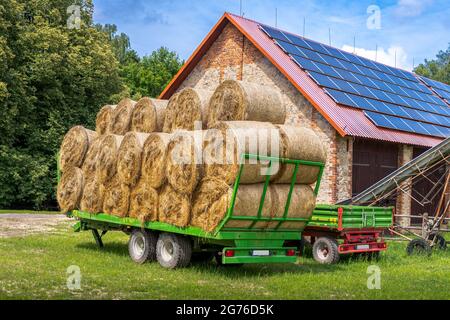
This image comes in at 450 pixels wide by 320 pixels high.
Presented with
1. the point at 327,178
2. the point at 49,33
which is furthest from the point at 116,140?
the point at 49,33

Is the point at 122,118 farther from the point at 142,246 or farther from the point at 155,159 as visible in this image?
the point at 142,246

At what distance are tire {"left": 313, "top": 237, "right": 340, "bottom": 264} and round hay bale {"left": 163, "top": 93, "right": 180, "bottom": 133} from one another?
4.18 m

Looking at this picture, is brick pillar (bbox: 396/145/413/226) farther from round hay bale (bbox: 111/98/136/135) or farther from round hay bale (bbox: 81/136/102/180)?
round hay bale (bbox: 81/136/102/180)

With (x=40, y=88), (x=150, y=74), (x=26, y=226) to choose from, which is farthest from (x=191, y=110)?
(x=150, y=74)

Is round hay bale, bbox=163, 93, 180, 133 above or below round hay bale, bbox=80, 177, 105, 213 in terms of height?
above

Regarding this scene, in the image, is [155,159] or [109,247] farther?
[109,247]

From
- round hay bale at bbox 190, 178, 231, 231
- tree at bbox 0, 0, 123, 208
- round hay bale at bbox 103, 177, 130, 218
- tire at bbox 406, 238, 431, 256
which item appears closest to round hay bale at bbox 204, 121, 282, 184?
round hay bale at bbox 190, 178, 231, 231

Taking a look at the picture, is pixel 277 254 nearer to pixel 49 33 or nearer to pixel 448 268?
pixel 448 268

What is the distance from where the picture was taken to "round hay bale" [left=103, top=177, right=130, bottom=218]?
12.8 meters

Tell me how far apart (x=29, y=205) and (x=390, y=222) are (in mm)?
23129

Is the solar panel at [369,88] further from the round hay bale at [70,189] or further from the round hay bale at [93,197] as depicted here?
the round hay bale at [93,197]

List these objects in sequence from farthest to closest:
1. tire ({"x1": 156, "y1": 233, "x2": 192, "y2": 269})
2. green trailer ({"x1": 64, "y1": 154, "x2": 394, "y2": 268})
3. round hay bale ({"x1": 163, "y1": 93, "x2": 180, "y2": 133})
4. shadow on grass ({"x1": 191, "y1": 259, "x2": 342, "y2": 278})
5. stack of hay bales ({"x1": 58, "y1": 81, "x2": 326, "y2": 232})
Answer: round hay bale ({"x1": 163, "y1": 93, "x2": 180, "y2": 133}) → shadow on grass ({"x1": 191, "y1": 259, "x2": 342, "y2": 278}) → tire ({"x1": 156, "y1": 233, "x2": 192, "y2": 269}) → green trailer ({"x1": 64, "y1": 154, "x2": 394, "y2": 268}) → stack of hay bales ({"x1": 58, "y1": 81, "x2": 326, "y2": 232})

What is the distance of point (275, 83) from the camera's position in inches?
924

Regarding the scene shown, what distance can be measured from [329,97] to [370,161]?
10.1 ft
